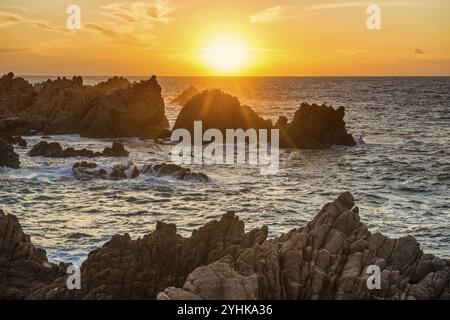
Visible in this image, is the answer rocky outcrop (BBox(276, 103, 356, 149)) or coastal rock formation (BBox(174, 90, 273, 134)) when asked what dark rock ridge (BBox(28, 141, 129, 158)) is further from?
rocky outcrop (BBox(276, 103, 356, 149))

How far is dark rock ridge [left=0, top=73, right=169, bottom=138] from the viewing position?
8425cm

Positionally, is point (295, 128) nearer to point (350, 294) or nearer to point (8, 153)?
point (8, 153)

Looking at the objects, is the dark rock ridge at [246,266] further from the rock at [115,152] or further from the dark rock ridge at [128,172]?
the rock at [115,152]

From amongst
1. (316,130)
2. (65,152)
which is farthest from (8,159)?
(316,130)

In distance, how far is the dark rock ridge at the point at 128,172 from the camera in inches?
2034

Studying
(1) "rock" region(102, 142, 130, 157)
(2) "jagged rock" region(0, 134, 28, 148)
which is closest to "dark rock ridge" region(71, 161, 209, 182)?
(1) "rock" region(102, 142, 130, 157)

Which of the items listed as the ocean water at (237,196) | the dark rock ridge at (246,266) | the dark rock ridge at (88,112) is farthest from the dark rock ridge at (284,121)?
the dark rock ridge at (246,266)

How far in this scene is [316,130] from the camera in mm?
77938

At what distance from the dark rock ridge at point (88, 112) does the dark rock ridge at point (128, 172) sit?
30453 mm

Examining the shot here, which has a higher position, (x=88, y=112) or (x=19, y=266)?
(x=88, y=112)

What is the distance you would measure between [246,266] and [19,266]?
1004cm

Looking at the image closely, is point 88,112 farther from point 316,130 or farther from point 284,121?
point 316,130

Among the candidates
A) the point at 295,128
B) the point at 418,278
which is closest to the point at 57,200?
the point at 418,278

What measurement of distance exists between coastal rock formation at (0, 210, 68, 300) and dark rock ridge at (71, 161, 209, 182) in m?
27.2
